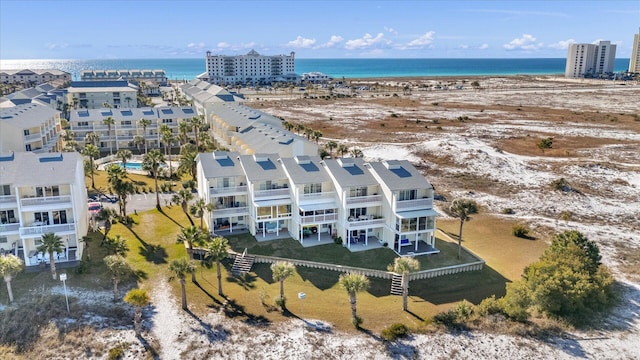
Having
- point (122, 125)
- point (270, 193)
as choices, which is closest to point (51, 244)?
point (270, 193)

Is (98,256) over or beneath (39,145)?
beneath

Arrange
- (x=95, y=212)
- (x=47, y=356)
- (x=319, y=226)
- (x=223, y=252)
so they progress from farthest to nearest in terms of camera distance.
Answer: (x=95, y=212), (x=319, y=226), (x=223, y=252), (x=47, y=356)

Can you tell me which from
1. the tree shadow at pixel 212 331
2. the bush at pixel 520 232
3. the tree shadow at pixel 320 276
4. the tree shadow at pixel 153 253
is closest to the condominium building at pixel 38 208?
the tree shadow at pixel 153 253

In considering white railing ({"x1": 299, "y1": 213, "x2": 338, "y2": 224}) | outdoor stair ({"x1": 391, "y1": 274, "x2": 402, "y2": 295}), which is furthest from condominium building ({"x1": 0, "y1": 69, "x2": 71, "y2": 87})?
outdoor stair ({"x1": 391, "y1": 274, "x2": 402, "y2": 295})

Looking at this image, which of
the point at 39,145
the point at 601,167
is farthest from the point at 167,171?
the point at 601,167

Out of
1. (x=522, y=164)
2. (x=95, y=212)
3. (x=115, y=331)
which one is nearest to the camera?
(x=115, y=331)

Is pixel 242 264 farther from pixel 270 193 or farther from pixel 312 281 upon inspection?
pixel 270 193

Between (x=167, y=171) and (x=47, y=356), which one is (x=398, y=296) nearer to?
(x=47, y=356)

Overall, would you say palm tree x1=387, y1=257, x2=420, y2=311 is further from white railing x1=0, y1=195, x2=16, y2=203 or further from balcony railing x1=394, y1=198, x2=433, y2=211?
white railing x1=0, y1=195, x2=16, y2=203
